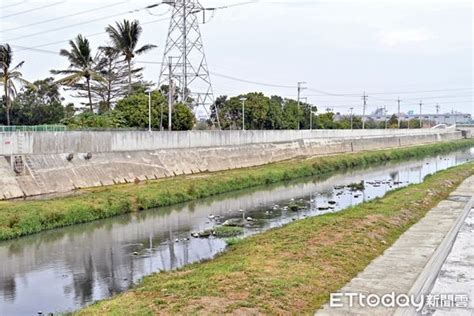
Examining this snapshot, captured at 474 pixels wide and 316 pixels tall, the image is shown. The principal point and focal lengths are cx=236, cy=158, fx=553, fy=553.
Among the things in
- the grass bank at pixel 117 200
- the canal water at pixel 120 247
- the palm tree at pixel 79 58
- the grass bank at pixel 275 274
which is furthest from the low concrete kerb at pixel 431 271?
the palm tree at pixel 79 58

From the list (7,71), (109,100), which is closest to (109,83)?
(109,100)

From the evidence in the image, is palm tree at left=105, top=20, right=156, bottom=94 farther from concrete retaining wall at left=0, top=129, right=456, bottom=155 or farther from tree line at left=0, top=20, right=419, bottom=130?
concrete retaining wall at left=0, top=129, right=456, bottom=155

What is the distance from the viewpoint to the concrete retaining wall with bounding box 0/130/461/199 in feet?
98.4

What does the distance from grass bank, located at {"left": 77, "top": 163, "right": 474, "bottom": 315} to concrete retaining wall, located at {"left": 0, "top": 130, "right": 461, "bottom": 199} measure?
15.0 m

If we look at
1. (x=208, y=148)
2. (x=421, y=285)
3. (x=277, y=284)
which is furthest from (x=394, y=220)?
(x=208, y=148)

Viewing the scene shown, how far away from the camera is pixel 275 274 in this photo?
12773mm

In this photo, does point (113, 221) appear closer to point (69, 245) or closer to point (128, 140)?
point (69, 245)

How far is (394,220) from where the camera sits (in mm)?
20672

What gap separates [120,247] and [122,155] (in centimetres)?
1725

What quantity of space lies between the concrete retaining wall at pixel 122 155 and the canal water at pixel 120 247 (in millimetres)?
5945

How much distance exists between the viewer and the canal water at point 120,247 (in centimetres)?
1544

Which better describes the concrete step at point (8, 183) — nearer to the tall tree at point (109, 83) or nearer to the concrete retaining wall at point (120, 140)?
the concrete retaining wall at point (120, 140)

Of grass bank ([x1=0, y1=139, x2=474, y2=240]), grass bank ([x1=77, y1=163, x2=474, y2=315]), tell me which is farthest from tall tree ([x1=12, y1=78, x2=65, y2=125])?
grass bank ([x1=77, y1=163, x2=474, y2=315])

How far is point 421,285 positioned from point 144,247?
11742 mm
